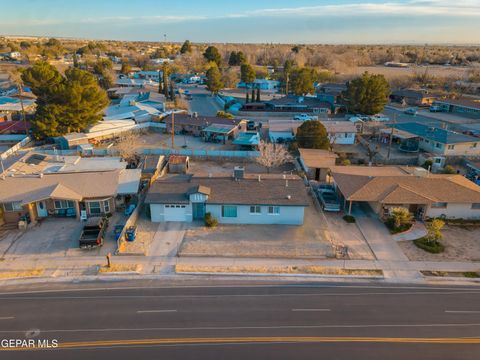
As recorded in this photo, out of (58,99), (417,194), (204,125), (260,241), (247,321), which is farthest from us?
(204,125)

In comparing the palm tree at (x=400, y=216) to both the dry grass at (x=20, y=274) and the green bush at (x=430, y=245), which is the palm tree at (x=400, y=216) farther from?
the dry grass at (x=20, y=274)

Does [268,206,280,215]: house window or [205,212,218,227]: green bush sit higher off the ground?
[268,206,280,215]: house window

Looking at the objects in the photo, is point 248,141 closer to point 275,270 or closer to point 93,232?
point 93,232

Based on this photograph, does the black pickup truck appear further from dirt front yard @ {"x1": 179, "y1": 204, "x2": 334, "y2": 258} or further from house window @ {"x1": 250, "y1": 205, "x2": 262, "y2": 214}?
house window @ {"x1": 250, "y1": 205, "x2": 262, "y2": 214}

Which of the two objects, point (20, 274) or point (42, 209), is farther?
point (42, 209)

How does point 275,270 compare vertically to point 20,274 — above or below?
above

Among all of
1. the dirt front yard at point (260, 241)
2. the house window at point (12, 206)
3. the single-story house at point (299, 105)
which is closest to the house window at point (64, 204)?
the house window at point (12, 206)

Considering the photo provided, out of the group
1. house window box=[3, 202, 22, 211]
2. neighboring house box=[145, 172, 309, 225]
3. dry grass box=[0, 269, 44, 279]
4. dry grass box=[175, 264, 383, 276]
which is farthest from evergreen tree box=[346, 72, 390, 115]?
dry grass box=[0, 269, 44, 279]
